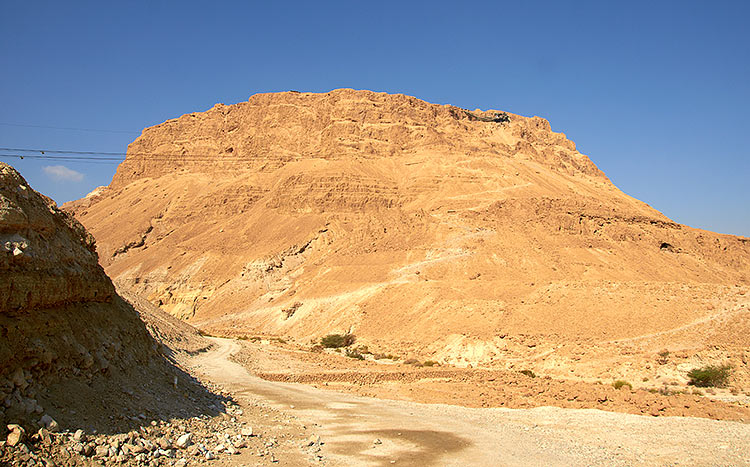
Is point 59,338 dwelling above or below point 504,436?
above

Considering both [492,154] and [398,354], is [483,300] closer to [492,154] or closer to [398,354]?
[398,354]

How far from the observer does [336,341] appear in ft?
130

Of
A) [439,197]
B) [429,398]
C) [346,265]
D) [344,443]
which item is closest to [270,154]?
[439,197]

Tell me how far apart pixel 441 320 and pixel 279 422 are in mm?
24220

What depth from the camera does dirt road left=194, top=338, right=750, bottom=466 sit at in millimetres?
11539

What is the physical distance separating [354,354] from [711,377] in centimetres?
2052

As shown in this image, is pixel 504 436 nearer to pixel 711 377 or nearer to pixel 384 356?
pixel 711 377

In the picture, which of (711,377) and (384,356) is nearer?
(711,377)

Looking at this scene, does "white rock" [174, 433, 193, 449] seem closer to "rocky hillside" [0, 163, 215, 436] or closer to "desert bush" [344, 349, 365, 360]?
"rocky hillside" [0, 163, 215, 436]

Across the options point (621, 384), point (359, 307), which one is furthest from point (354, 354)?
point (621, 384)

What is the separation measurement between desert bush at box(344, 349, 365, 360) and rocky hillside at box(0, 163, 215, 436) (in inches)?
853

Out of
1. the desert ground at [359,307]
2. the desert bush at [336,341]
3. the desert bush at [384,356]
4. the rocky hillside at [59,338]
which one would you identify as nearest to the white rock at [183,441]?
the desert ground at [359,307]

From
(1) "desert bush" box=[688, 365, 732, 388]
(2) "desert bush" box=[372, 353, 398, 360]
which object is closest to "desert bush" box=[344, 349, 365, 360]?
(2) "desert bush" box=[372, 353, 398, 360]

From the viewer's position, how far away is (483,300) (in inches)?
1468
